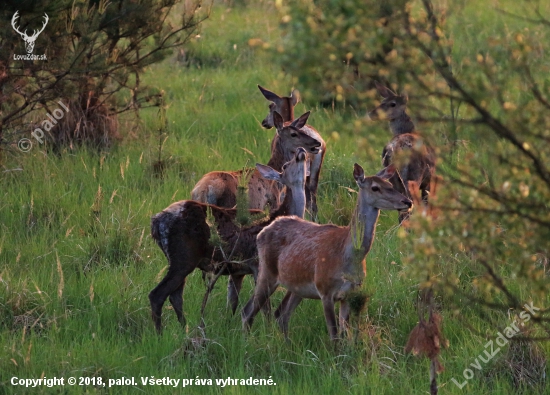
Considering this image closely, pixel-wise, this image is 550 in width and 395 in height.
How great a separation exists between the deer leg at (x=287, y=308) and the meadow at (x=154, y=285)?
0.09 m

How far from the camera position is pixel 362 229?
6945mm

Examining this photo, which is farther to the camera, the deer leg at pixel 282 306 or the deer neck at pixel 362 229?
the deer leg at pixel 282 306

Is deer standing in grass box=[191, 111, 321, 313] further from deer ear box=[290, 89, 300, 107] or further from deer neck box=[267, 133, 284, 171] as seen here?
deer ear box=[290, 89, 300, 107]

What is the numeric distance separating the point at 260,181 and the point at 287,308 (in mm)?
2548

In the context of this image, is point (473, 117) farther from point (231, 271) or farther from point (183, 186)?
point (183, 186)

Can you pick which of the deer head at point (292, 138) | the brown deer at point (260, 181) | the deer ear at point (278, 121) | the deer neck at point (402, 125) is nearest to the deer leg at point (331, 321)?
the brown deer at point (260, 181)

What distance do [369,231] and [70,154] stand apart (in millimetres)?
5165

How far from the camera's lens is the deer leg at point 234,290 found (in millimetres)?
7574

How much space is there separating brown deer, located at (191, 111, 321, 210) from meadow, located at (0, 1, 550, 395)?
0.36m

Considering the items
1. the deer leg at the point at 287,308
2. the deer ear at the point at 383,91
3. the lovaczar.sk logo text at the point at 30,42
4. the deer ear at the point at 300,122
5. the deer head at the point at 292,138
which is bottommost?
the deer leg at the point at 287,308

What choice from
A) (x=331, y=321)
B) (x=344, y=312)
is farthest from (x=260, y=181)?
(x=331, y=321)

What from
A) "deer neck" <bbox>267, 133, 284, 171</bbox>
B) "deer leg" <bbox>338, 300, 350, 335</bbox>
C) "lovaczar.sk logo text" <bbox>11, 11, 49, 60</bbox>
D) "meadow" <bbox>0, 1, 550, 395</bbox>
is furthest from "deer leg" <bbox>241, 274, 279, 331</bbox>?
"lovaczar.sk logo text" <bbox>11, 11, 49, 60</bbox>

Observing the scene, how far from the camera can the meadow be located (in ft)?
20.1

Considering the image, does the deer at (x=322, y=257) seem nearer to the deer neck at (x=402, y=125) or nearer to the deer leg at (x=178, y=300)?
the deer leg at (x=178, y=300)
